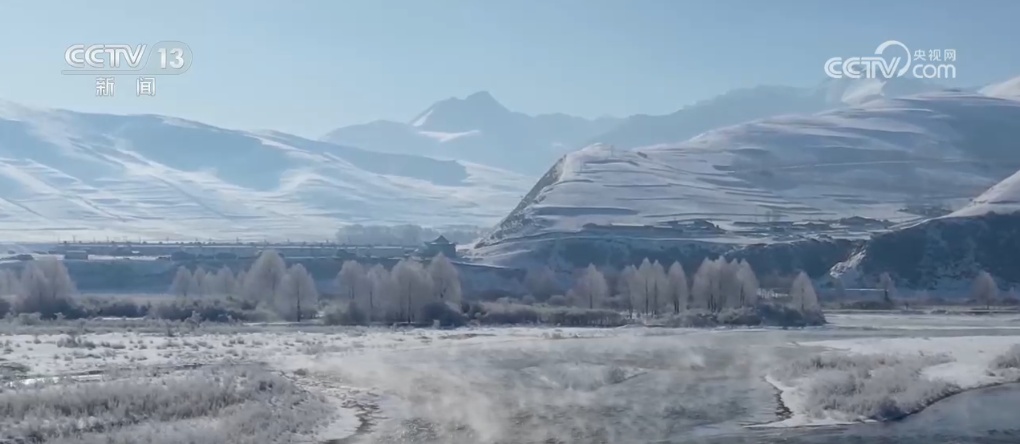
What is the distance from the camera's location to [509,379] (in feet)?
126

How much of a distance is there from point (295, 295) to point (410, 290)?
931cm

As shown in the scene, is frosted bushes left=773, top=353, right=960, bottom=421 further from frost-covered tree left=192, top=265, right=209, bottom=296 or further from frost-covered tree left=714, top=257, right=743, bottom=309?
frost-covered tree left=192, top=265, right=209, bottom=296

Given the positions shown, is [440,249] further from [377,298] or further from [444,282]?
[377,298]

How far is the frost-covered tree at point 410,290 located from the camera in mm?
72750

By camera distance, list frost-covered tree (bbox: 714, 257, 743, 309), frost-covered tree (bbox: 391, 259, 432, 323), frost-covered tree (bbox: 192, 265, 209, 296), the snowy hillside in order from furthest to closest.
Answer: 1. the snowy hillside
2. frost-covered tree (bbox: 192, 265, 209, 296)
3. frost-covered tree (bbox: 714, 257, 743, 309)
4. frost-covered tree (bbox: 391, 259, 432, 323)

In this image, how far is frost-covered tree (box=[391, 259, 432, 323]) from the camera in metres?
72.8

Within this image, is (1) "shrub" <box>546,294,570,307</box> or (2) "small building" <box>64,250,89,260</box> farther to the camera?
(2) "small building" <box>64,250,89,260</box>

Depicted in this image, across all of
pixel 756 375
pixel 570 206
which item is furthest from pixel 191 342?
pixel 570 206

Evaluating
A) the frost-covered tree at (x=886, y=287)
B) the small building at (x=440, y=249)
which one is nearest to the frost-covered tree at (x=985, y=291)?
the frost-covered tree at (x=886, y=287)

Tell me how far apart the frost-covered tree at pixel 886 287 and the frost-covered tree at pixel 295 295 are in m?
48.4

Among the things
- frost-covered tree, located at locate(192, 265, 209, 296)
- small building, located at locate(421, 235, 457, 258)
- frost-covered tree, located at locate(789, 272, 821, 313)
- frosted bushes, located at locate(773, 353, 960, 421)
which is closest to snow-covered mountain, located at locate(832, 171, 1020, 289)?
frost-covered tree, located at locate(789, 272, 821, 313)

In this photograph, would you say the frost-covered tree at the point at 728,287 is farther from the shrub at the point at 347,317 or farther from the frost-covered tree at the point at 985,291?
the shrub at the point at 347,317

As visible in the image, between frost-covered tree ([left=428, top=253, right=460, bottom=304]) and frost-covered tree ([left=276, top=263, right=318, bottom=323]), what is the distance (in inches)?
345

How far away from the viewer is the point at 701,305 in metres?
81.6
